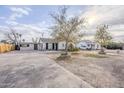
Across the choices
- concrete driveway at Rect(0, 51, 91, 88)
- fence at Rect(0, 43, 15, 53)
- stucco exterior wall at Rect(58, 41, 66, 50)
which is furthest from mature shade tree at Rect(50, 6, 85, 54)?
fence at Rect(0, 43, 15, 53)

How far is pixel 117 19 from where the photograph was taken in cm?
581

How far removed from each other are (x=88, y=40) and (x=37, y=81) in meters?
1.78

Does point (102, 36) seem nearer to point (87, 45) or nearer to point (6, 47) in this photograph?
point (87, 45)

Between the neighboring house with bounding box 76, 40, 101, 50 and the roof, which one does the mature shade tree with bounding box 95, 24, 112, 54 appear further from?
the roof

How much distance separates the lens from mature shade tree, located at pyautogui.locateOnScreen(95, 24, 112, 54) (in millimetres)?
5992

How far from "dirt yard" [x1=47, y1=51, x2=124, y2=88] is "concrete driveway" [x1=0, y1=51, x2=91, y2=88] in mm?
213

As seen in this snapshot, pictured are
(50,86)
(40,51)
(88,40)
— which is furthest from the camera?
(40,51)

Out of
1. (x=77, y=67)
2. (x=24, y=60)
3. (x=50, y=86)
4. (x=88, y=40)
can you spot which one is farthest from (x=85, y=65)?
(x=24, y=60)

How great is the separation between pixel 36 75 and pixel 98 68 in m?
1.43

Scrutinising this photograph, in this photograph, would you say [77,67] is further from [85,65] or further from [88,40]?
[88,40]

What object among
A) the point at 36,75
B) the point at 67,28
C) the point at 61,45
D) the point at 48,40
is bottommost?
the point at 36,75

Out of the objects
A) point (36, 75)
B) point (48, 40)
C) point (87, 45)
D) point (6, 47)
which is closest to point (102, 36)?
point (87, 45)

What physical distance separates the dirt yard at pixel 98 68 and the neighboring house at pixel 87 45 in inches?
7.0

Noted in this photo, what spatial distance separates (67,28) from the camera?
6.32 metres
